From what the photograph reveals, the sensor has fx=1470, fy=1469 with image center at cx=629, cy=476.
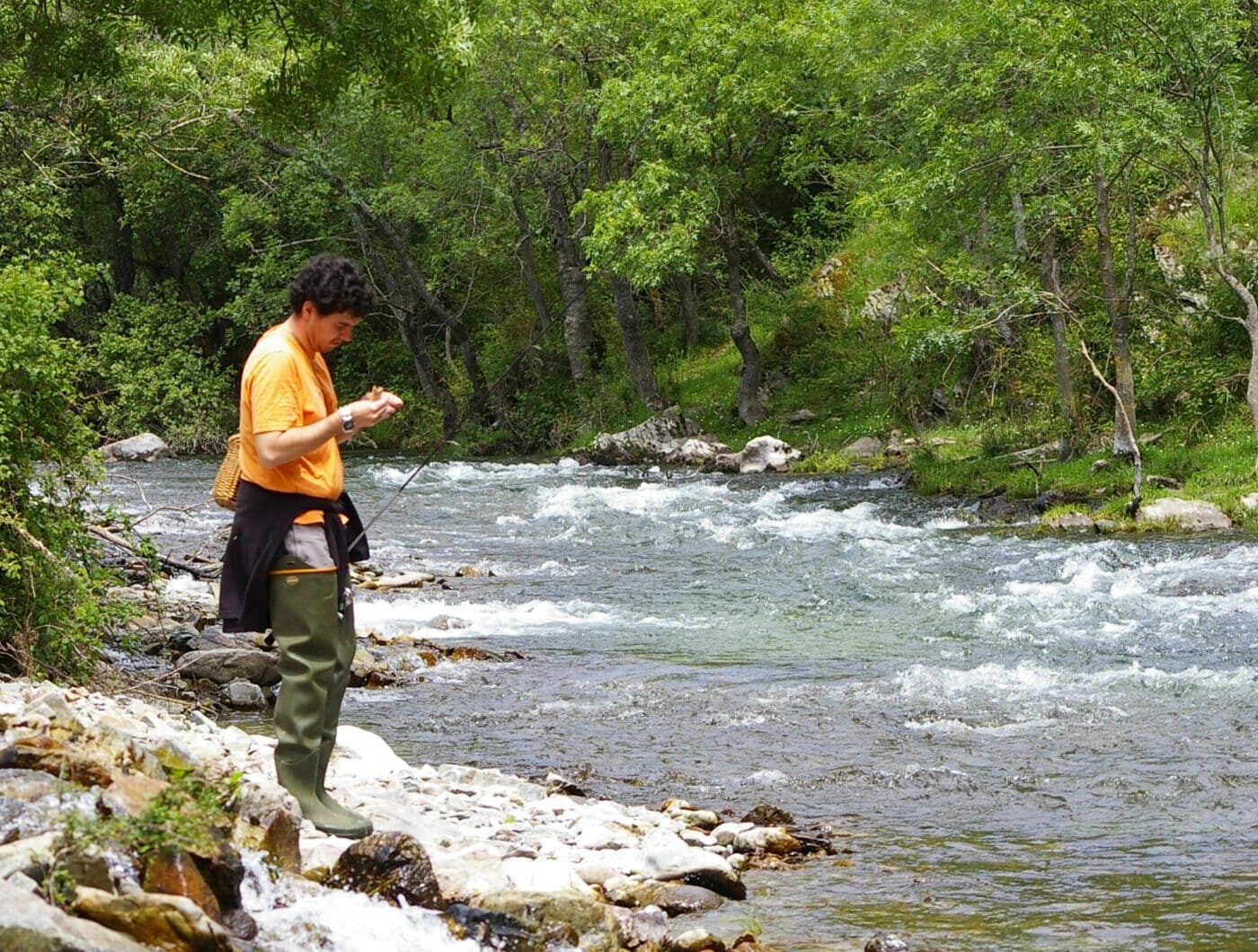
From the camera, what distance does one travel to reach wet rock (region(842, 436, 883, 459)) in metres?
25.1

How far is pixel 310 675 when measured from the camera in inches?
205

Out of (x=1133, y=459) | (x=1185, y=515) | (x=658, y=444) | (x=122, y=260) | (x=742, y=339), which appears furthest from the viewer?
(x=122, y=260)

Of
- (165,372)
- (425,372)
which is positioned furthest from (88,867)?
(165,372)

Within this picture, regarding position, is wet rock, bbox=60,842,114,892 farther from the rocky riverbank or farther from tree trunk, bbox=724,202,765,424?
tree trunk, bbox=724,202,765,424

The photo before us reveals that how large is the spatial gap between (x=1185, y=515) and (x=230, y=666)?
1131 cm

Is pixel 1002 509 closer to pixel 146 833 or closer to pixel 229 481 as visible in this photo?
pixel 229 481

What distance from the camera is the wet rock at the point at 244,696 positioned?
30.5 feet

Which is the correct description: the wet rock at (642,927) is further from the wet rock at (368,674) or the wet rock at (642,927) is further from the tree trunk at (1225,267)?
the tree trunk at (1225,267)

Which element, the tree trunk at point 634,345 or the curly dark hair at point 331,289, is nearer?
the curly dark hair at point 331,289

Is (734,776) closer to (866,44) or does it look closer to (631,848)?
(631,848)

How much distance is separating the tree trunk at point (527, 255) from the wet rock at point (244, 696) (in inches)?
901

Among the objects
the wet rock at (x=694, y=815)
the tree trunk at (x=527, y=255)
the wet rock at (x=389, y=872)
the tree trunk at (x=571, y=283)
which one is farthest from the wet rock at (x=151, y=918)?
the tree trunk at (x=527, y=255)

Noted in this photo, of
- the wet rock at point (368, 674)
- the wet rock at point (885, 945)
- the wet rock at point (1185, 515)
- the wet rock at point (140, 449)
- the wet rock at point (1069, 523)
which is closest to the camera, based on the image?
the wet rock at point (885, 945)

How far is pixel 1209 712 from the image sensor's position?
29.8 ft
